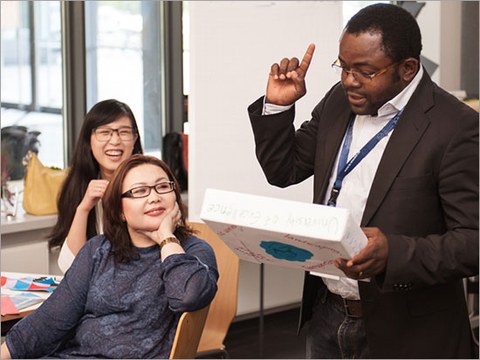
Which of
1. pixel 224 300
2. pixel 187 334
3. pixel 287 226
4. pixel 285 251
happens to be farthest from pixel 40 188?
pixel 287 226

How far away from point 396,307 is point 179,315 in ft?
2.25

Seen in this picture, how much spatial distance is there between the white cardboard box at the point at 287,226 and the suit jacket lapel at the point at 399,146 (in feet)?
0.65

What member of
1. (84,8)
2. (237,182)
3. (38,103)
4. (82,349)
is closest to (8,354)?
(82,349)

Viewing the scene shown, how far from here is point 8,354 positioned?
229 centimetres

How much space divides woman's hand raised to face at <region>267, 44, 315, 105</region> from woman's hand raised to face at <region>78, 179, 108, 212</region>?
53.0 inches

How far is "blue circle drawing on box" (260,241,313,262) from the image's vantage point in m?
1.62

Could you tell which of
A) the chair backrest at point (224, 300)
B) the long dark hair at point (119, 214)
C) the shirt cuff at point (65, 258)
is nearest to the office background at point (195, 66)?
the chair backrest at point (224, 300)

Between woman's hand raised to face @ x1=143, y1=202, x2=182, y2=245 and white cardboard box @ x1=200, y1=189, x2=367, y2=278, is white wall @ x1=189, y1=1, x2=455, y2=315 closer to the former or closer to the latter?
woman's hand raised to face @ x1=143, y1=202, x2=182, y2=245

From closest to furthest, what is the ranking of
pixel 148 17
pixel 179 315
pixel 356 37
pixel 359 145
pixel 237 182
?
pixel 356 37
pixel 359 145
pixel 179 315
pixel 237 182
pixel 148 17

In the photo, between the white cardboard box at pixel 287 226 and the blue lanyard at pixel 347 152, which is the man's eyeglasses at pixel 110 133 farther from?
the white cardboard box at pixel 287 226

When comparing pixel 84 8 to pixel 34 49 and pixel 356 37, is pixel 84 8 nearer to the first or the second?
pixel 34 49

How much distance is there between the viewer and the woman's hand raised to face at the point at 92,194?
3.10 m

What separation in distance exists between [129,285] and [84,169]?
3.50 feet

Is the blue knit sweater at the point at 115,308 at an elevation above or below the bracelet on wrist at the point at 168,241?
below
